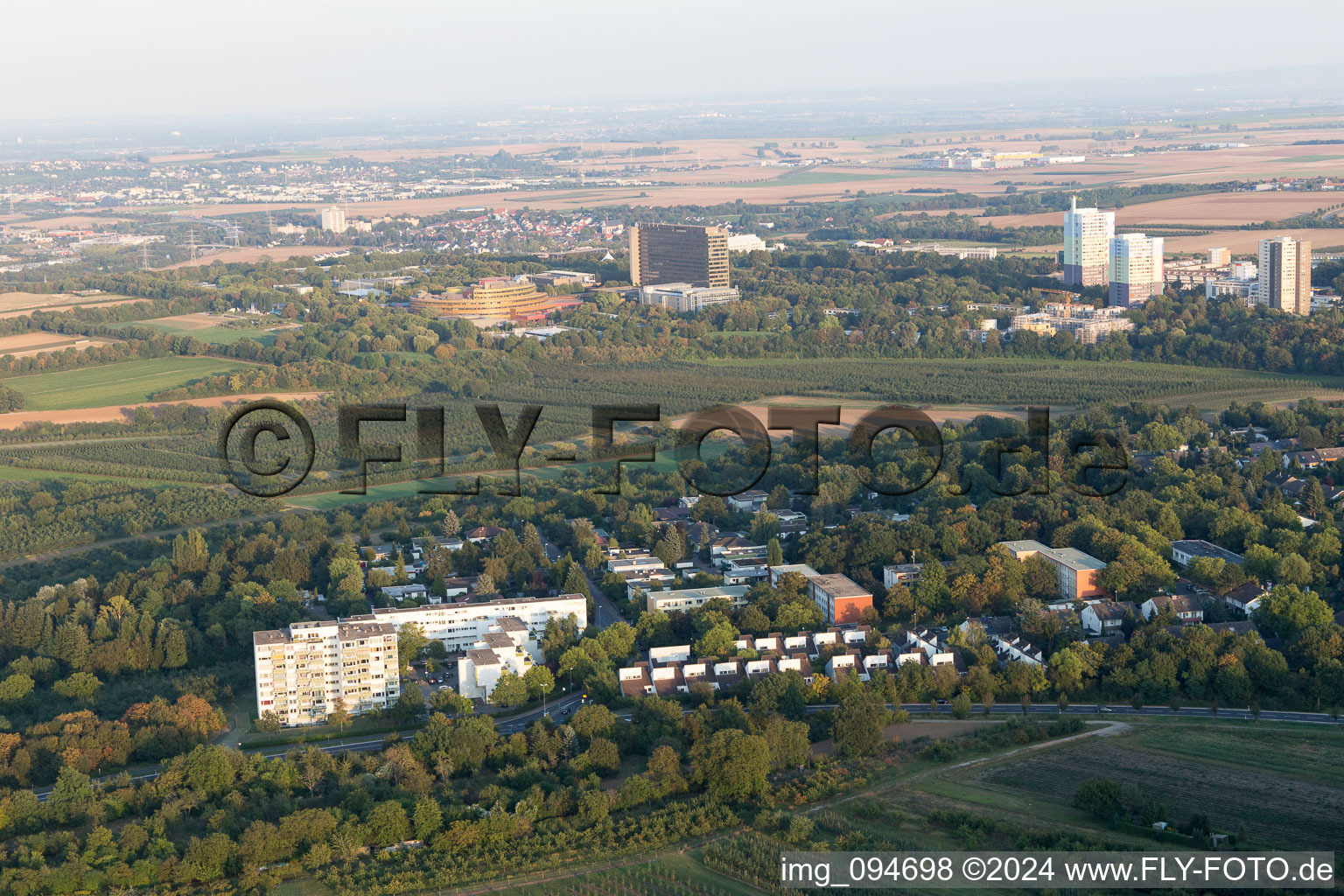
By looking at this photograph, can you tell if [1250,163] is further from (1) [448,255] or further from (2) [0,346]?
(2) [0,346]

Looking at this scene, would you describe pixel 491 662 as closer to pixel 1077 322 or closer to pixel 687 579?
pixel 687 579

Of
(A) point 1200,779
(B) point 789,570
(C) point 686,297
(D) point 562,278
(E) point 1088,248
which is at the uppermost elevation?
(E) point 1088,248

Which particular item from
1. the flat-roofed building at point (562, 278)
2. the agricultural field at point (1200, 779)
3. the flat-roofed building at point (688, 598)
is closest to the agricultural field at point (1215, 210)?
the flat-roofed building at point (562, 278)

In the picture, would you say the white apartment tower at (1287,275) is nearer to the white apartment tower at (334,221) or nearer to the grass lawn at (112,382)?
the grass lawn at (112,382)

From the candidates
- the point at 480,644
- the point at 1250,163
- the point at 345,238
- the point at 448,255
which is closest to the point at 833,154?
the point at 1250,163

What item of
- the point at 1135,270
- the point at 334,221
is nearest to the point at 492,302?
the point at 1135,270

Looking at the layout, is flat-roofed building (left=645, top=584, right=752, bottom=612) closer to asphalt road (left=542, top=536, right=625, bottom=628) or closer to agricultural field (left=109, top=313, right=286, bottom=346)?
asphalt road (left=542, top=536, right=625, bottom=628)
